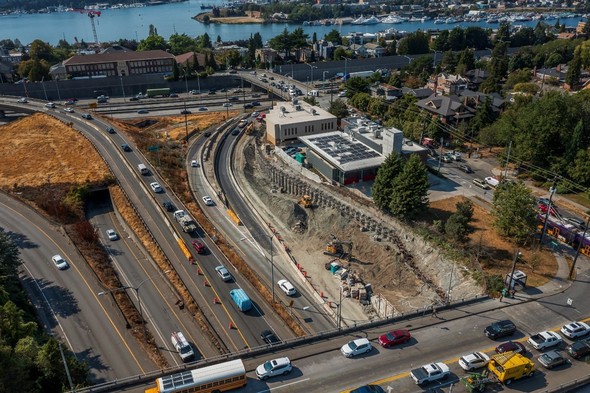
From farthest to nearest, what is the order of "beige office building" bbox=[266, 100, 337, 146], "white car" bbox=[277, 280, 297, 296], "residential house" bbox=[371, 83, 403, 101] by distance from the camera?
1. "residential house" bbox=[371, 83, 403, 101]
2. "beige office building" bbox=[266, 100, 337, 146]
3. "white car" bbox=[277, 280, 297, 296]

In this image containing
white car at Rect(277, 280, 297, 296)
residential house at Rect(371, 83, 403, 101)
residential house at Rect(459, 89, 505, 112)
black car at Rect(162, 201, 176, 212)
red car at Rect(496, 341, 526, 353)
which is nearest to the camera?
red car at Rect(496, 341, 526, 353)

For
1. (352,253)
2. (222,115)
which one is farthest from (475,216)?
(222,115)

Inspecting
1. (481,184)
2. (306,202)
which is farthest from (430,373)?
(481,184)

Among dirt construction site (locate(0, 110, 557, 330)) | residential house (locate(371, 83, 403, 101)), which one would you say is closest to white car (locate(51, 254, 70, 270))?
dirt construction site (locate(0, 110, 557, 330))

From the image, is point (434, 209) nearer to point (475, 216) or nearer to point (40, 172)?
point (475, 216)

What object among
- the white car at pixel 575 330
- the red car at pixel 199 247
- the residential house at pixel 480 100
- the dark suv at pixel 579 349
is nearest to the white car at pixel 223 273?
the red car at pixel 199 247

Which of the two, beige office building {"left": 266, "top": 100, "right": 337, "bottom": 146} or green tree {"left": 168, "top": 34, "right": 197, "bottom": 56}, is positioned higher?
green tree {"left": 168, "top": 34, "right": 197, "bottom": 56}

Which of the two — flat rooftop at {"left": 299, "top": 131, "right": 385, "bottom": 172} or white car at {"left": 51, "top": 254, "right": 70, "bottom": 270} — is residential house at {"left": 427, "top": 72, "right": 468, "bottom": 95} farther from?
white car at {"left": 51, "top": 254, "right": 70, "bottom": 270}
